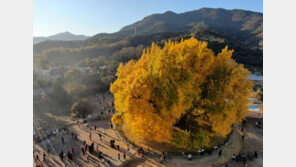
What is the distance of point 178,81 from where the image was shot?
44.6 feet

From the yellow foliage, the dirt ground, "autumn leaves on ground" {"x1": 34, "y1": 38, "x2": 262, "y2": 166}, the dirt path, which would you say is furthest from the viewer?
the dirt ground

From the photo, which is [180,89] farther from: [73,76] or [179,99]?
[73,76]

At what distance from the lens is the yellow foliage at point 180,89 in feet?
43.9

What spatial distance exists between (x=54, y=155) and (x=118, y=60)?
51839 millimetres

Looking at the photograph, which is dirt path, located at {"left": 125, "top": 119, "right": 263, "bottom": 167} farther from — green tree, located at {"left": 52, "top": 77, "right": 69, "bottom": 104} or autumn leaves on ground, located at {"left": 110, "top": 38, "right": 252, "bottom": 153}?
green tree, located at {"left": 52, "top": 77, "right": 69, "bottom": 104}

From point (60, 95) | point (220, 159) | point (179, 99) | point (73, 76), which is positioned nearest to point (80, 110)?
point (60, 95)

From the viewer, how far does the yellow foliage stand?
43.9 ft

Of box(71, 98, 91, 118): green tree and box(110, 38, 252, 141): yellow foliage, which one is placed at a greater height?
box(110, 38, 252, 141): yellow foliage

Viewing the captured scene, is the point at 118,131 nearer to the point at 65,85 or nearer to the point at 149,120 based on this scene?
the point at 149,120

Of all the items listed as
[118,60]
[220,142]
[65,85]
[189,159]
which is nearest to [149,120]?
[189,159]

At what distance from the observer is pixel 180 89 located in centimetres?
1280

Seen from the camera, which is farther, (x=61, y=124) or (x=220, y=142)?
(x=61, y=124)

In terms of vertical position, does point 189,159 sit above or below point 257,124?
below

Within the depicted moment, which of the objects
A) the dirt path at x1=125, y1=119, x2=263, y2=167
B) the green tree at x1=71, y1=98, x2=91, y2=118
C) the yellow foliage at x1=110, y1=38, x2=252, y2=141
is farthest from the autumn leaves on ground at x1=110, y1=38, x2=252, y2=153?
the green tree at x1=71, y1=98, x2=91, y2=118
